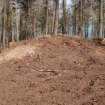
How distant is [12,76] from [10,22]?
91.0 feet

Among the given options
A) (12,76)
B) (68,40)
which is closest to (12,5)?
(68,40)

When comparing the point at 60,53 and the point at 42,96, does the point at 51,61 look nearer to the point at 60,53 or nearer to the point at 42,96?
the point at 60,53

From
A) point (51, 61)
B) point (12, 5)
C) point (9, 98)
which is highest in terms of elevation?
point (12, 5)

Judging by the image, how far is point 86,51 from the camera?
1606 cm

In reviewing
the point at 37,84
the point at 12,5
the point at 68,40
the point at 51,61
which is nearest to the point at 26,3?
the point at 12,5

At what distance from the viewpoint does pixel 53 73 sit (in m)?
13.7

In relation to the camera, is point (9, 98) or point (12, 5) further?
point (12, 5)

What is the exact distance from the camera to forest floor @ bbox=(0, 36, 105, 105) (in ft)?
35.8

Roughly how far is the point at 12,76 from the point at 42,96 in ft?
9.62

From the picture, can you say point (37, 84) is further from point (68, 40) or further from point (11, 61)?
point (68, 40)

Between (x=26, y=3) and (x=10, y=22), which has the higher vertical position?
(x=26, y=3)

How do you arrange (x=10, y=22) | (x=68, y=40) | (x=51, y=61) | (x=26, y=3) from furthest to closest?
(x=10, y=22) < (x=26, y=3) < (x=68, y=40) < (x=51, y=61)

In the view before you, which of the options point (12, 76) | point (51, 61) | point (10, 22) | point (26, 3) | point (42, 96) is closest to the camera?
point (42, 96)

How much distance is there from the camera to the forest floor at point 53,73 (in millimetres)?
10922
